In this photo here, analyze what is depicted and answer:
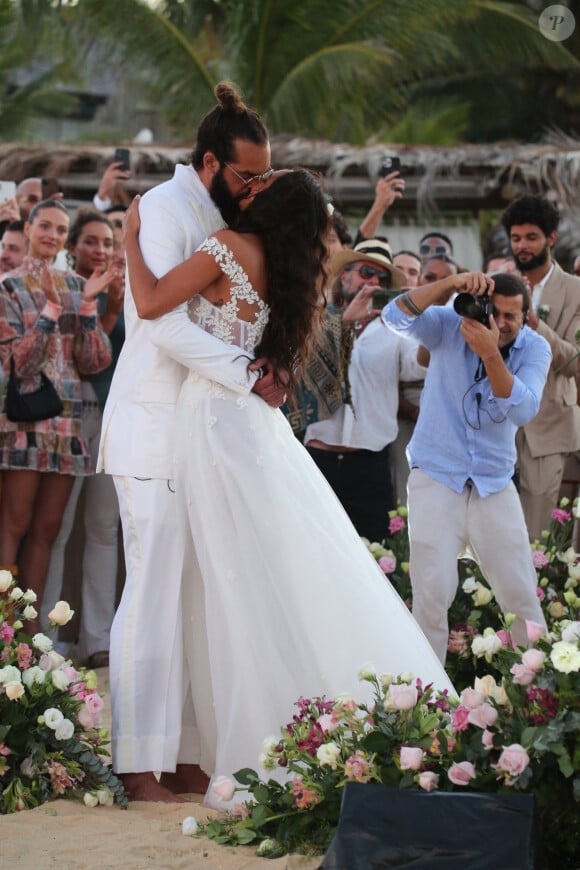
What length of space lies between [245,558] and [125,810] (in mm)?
941

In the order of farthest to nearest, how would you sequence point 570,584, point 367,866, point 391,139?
point 391,139
point 570,584
point 367,866

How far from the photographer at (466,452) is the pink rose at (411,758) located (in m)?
1.97

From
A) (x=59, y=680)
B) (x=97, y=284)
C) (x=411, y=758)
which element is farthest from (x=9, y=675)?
(x=97, y=284)

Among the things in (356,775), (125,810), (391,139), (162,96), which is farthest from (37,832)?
(391,139)

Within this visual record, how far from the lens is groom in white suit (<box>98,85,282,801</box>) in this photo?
468 centimetres

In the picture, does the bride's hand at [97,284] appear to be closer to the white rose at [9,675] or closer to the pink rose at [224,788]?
the white rose at [9,675]

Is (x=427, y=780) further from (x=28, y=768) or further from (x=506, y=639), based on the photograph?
(x=28, y=768)

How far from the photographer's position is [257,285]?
4.84 m

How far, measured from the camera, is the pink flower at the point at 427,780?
139 inches

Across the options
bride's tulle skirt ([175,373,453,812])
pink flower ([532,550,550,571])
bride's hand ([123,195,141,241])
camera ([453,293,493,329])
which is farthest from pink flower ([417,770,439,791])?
pink flower ([532,550,550,571])

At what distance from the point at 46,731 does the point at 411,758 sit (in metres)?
1.46

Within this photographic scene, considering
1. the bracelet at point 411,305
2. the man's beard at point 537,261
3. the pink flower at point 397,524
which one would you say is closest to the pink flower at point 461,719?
the bracelet at point 411,305

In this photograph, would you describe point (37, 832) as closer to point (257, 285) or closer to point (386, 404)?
point (257, 285)

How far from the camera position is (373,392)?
7559 mm
